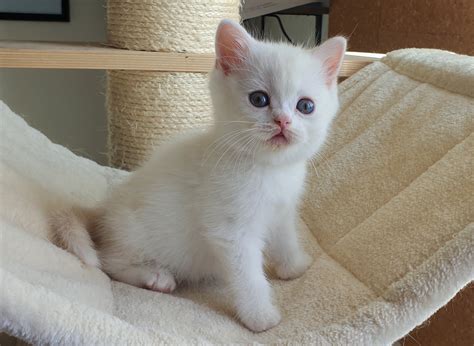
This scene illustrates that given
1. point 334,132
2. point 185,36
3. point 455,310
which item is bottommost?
point 455,310

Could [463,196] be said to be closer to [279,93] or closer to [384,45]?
[279,93]

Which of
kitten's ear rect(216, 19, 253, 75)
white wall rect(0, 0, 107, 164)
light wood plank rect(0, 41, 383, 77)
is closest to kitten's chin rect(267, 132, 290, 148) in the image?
kitten's ear rect(216, 19, 253, 75)

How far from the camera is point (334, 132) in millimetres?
1492

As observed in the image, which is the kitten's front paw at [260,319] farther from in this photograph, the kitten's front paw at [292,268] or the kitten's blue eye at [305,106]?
the kitten's blue eye at [305,106]

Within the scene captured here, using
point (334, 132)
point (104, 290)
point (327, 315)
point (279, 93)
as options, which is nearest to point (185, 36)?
point (334, 132)

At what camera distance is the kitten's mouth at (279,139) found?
96cm

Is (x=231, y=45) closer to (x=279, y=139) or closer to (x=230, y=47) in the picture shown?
(x=230, y=47)

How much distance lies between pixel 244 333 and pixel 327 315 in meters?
0.15

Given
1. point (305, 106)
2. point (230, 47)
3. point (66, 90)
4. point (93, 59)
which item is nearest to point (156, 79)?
point (93, 59)

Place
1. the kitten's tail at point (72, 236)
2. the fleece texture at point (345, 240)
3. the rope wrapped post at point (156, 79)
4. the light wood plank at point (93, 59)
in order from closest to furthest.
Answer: the fleece texture at point (345, 240), the kitten's tail at point (72, 236), the light wood plank at point (93, 59), the rope wrapped post at point (156, 79)

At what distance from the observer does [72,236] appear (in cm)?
109

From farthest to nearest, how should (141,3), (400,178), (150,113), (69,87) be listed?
(69,87)
(150,113)
(141,3)
(400,178)

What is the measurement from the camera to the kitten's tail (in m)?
1.08

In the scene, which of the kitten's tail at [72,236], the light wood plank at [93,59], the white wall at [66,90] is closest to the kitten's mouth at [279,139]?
the kitten's tail at [72,236]
